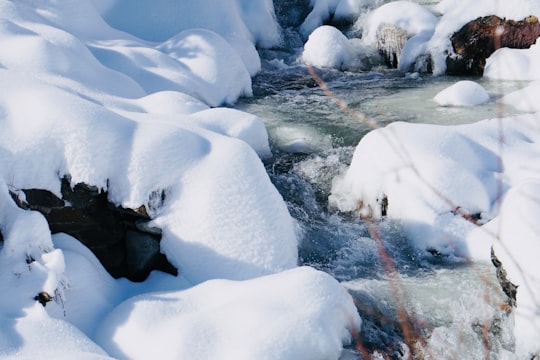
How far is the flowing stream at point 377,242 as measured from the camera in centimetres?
385

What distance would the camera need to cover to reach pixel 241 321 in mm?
3410

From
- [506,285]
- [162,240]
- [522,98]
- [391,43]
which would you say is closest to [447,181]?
[506,285]

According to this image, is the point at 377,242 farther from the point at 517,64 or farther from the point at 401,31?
the point at 401,31

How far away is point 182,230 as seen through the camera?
14.0 ft

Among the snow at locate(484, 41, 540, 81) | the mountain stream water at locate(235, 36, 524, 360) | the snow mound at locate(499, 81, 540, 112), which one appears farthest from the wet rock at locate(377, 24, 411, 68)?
the snow mound at locate(499, 81, 540, 112)

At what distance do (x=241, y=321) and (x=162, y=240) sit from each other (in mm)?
1144

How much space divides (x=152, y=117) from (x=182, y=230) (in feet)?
4.51

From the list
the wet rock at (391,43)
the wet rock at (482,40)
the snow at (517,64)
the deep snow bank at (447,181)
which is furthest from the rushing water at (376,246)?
the wet rock at (391,43)

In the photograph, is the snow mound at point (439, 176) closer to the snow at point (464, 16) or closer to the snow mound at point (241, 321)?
the snow mound at point (241, 321)

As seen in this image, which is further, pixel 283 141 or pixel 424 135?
pixel 283 141

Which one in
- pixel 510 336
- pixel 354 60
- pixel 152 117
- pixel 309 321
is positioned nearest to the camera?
pixel 309 321

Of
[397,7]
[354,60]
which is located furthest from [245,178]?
[397,7]

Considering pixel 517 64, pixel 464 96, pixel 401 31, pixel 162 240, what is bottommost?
pixel 162 240

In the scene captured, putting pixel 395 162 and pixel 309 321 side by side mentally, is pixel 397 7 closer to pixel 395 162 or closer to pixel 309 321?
pixel 395 162
